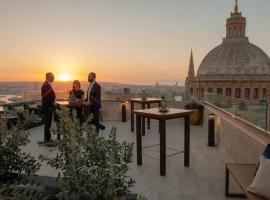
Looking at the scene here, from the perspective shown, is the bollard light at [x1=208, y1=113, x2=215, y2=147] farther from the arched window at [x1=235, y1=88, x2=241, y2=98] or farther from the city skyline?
the arched window at [x1=235, y1=88, x2=241, y2=98]

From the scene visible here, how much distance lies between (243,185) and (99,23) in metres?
9.04

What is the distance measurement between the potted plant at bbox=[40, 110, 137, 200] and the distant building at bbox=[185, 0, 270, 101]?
54.9 metres

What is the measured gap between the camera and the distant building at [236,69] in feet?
182

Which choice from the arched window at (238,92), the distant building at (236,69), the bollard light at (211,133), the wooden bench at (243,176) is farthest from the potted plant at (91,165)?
the arched window at (238,92)

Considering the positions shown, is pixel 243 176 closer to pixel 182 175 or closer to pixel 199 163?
pixel 182 175

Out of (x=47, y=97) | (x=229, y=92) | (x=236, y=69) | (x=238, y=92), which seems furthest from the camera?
(x=236, y=69)

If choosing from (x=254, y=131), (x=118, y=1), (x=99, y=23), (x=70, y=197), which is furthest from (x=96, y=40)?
(x=70, y=197)

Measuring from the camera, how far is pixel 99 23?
34.0ft

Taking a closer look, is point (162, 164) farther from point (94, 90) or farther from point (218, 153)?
point (94, 90)

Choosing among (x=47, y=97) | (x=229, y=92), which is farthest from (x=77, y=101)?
(x=229, y=92)

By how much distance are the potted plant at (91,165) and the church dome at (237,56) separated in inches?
2319

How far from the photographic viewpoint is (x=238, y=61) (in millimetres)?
57531

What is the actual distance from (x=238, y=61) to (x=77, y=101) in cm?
5731

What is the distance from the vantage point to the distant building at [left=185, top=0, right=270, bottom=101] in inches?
2188
